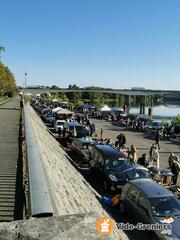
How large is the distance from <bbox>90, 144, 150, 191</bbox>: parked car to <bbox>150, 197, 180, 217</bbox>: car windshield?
4.46 metres

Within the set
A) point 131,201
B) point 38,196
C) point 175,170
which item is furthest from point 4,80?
point 38,196

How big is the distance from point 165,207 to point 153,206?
15.0 inches

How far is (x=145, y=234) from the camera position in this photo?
11500 millimetres

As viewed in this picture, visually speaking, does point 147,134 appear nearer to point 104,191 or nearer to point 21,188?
point 104,191

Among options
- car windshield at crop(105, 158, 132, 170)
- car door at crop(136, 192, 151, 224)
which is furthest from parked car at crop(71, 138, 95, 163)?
car door at crop(136, 192, 151, 224)

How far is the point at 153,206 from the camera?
448 inches

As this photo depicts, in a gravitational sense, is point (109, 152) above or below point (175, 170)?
above

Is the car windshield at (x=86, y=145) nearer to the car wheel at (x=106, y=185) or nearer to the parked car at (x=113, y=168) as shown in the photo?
the parked car at (x=113, y=168)

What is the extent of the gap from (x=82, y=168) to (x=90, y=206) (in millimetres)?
11799

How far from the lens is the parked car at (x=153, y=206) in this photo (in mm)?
10625

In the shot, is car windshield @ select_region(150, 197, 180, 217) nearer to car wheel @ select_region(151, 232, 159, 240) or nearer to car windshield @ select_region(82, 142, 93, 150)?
car wheel @ select_region(151, 232, 159, 240)

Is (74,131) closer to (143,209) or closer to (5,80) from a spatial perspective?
(143,209)

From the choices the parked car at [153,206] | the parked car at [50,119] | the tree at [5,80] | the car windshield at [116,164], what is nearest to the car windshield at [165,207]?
the parked car at [153,206]

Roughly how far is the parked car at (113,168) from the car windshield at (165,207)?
176 inches
